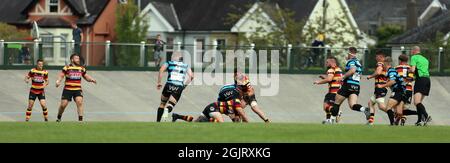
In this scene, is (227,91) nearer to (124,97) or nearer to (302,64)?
(124,97)

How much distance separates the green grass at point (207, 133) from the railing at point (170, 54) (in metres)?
19.6

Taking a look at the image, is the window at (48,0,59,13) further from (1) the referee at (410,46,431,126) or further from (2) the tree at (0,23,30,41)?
(1) the referee at (410,46,431,126)

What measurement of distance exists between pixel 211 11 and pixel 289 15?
12495 mm

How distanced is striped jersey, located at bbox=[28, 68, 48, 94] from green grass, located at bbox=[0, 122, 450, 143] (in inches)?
257

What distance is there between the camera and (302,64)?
49.1 meters

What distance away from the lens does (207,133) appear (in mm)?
22438

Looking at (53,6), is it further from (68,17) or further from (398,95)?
(398,95)

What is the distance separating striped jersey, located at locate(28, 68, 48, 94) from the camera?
32.0m

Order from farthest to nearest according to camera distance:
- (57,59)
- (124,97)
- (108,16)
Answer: (108,16), (57,59), (124,97)

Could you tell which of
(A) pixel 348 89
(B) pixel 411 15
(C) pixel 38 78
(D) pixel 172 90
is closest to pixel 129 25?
(B) pixel 411 15

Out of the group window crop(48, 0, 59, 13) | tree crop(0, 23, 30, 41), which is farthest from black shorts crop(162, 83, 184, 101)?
window crop(48, 0, 59, 13)

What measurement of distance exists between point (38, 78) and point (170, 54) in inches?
621

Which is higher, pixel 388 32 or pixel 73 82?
pixel 388 32
